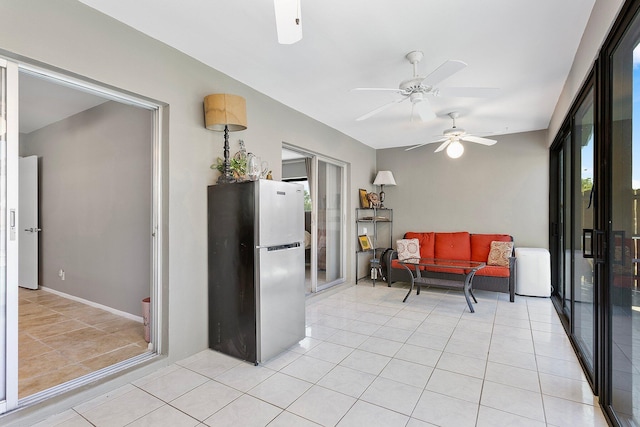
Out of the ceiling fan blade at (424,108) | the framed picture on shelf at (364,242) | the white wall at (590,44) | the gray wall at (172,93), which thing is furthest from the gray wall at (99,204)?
the white wall at (590,44)

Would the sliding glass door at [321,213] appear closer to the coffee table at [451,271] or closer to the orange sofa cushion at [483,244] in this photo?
the coffee table at [451,271]

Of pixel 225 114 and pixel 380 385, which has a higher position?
pixel 225 114

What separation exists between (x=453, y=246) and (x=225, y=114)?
428 centimetres

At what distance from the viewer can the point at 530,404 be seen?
78.8 inches

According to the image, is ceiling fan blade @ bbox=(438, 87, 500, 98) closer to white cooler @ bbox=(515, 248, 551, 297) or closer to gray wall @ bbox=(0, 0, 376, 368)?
gray wall @ bbox=(0, 0, 376, 368)

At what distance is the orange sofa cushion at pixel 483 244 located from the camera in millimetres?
5109

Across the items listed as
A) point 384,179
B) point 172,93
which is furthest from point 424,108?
point 384,179

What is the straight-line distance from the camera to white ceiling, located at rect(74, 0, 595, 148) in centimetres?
211

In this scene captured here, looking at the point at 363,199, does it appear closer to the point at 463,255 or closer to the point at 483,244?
the point at 463,255

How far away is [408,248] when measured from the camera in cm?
546

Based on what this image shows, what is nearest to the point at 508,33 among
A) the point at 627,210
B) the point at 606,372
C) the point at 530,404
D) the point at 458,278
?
the point at 627,210

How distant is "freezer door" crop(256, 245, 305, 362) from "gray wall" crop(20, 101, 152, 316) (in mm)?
1524

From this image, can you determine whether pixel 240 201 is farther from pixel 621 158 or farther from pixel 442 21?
pixel 621 158

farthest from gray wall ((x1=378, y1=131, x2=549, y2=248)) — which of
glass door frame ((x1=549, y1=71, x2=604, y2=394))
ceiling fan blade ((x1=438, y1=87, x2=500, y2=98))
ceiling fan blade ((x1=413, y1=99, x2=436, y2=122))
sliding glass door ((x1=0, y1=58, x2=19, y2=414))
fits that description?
sliding glass door ((x1=0, y1=58, x2=19, y2=414))
